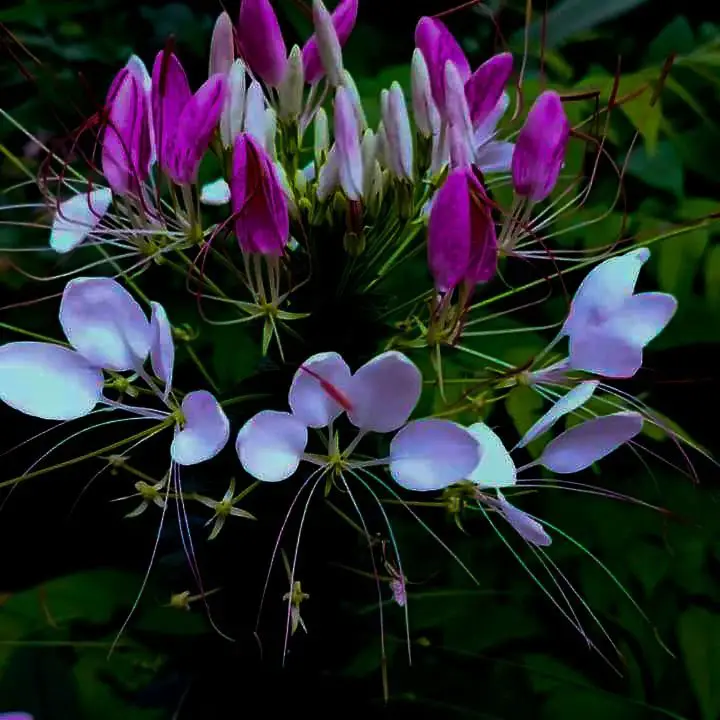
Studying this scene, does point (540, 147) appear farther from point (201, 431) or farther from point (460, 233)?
point (201, 431)

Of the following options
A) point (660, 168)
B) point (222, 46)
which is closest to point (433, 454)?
point (222, 46)

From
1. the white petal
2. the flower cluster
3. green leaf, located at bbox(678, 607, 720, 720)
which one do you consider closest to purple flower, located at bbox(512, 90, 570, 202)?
the flower cluster

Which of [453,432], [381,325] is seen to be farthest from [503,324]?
[453,432]

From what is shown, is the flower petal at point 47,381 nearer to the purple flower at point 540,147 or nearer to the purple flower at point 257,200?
the purple flower at point 257,200

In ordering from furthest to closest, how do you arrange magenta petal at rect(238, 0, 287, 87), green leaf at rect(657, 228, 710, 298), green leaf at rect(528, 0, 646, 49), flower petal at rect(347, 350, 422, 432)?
green leaf at rect(528, 0, 646, 49) → green leaf at rect(657, 228, 710, 298) → magenta petal at rect(238, 0, 287, 87) → flower petal at rect(347, 350, 422, 432)

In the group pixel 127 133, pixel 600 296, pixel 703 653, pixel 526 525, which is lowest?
pixel 703 653

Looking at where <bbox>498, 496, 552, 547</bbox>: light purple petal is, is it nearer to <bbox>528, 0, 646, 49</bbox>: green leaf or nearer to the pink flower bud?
the pink flower bud
